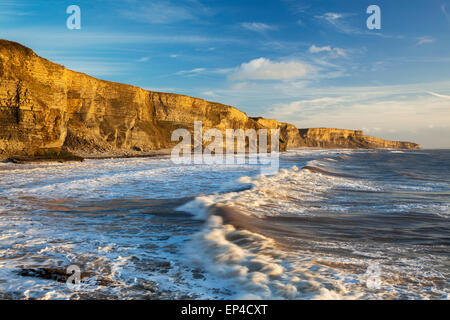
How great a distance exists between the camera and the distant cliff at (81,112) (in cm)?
2581

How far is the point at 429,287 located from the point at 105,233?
183 inches

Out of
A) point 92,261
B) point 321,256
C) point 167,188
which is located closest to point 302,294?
point 321,256

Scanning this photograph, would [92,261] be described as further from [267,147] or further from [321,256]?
[267,147]

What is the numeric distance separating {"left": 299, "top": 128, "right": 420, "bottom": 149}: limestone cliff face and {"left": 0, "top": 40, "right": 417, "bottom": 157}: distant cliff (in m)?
79.5

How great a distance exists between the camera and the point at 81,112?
38531mm
